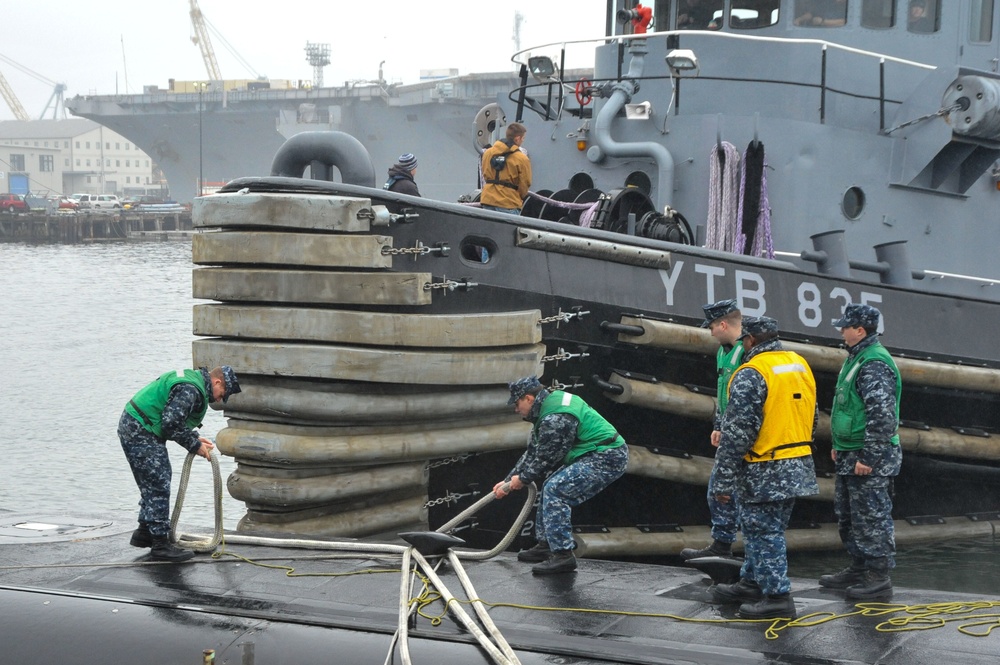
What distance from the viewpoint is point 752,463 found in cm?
569

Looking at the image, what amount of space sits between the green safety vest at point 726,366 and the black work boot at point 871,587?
122 centimetres

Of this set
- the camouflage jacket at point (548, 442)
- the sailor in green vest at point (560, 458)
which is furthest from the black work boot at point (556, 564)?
the camouflage jacket at point (548, 442)

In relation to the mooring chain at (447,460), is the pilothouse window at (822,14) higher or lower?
higher

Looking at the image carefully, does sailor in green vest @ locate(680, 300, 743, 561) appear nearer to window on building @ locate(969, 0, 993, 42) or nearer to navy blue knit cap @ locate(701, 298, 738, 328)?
navy blue knit cap @ locate(701, 298, 738, 328)

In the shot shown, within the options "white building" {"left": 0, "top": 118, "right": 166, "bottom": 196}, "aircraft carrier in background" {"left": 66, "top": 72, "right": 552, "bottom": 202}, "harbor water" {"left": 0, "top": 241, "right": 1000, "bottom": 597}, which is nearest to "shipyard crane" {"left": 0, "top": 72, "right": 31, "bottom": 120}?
"white building" {"left": 0, "top": 118, "right": 166, "bottom": 196}

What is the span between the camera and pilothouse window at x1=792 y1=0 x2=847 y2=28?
10094 mm

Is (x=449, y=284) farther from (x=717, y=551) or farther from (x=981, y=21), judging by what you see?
(x=981, y=21)

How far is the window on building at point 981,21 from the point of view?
1061cm

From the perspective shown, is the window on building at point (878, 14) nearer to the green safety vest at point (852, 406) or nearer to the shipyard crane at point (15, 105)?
the green safety vest at point (852, 406)

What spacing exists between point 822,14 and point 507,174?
3298mm

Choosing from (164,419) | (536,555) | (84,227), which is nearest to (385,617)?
(536,555)

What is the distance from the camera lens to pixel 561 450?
20.8ft

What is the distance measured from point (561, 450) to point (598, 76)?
229 inches

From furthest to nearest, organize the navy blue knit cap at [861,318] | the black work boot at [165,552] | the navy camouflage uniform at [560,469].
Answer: the black work boot at [165,552] < the navy camouflage uniform at [560,469] < the navy blue knit cap at [861,318]
